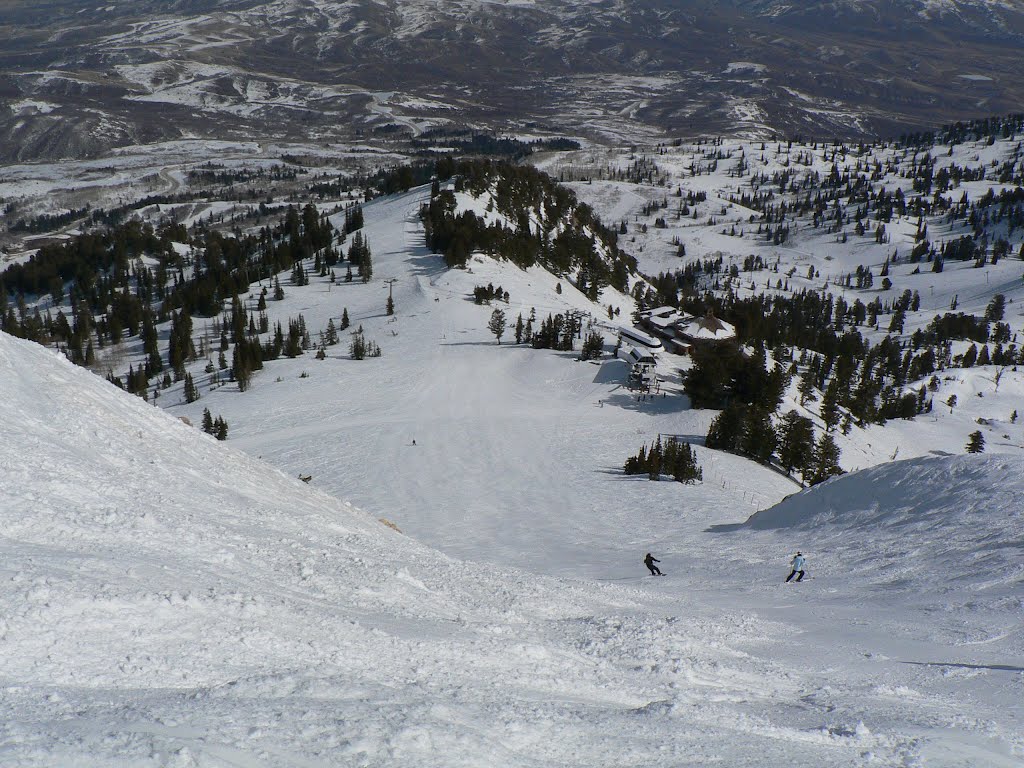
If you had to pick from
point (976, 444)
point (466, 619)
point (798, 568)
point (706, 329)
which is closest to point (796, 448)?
point (798, 568)

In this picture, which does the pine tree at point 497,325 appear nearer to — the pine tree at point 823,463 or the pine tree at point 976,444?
the pine tree at point 823,463

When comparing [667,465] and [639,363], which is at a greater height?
[639,363]

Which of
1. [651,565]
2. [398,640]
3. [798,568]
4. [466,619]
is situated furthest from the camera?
[651,565]

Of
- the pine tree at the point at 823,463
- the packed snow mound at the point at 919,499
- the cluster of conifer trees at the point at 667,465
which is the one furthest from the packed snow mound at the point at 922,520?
the pine tree at the point at 823,463

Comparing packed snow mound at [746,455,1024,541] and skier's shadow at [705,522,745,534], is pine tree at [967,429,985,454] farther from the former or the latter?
skier's shadow at [705,522,745,534]

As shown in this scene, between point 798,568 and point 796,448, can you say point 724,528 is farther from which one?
point 796,448
